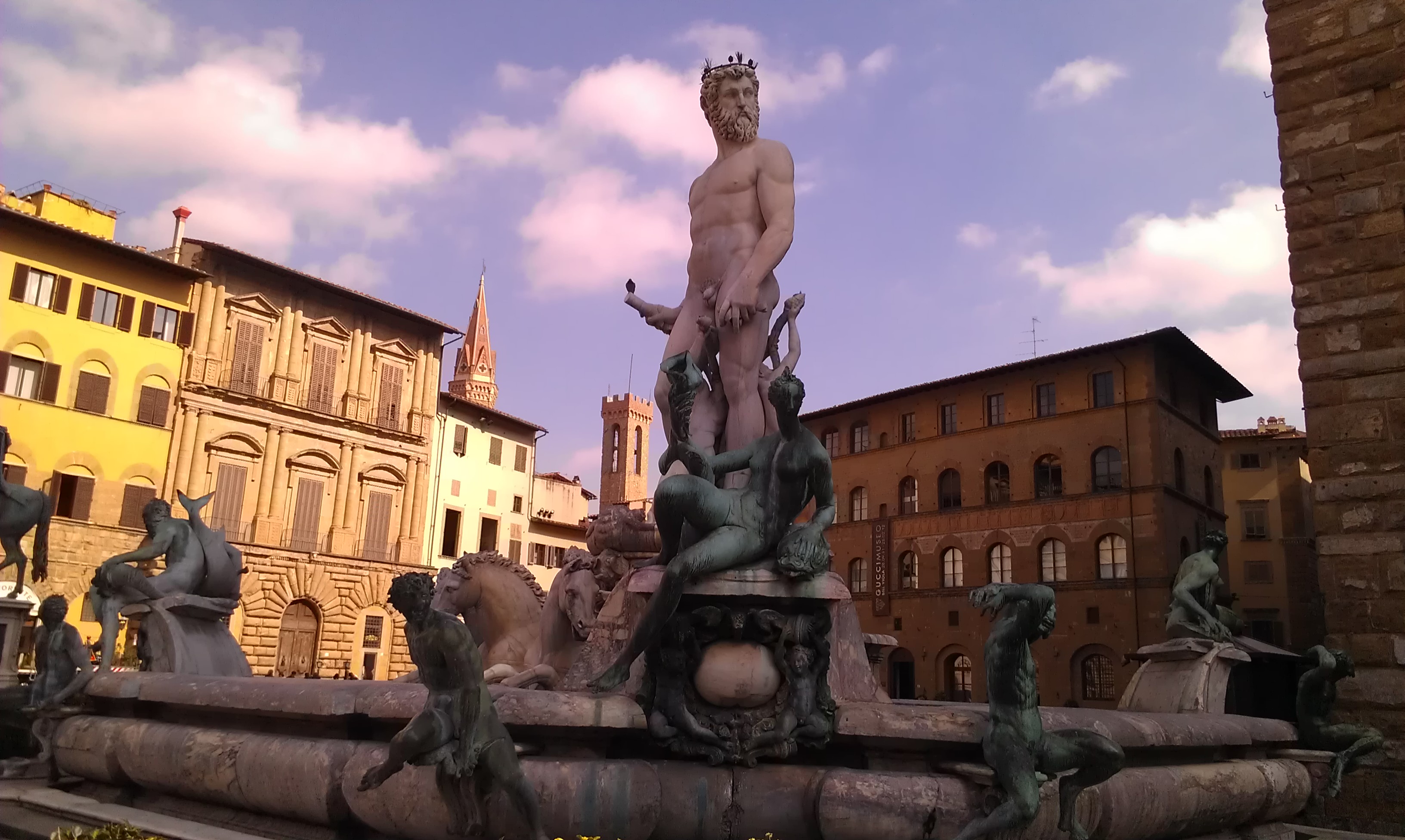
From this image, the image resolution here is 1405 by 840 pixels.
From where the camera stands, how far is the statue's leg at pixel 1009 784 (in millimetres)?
3672

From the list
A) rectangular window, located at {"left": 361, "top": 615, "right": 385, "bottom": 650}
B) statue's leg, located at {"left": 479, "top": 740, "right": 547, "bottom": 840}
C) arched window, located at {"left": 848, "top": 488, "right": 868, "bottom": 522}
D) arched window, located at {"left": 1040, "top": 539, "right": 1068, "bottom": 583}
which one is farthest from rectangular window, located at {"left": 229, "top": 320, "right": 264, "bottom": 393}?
statue's leg, located at {"left": 479, "top": 740, "right": 547, "bottom": 840}

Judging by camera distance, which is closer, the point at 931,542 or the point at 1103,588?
the point at 1103,588

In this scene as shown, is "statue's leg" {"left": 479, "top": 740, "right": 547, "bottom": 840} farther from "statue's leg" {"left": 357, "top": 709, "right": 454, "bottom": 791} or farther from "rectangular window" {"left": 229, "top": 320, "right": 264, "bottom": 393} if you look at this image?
"rectangular window" {"left": 229, "top": 320, "right": 264, "bottom": 393}

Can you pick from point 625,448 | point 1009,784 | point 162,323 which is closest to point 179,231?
point 162,323

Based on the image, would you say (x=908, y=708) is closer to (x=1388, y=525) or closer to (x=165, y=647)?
(x=165, y=647)

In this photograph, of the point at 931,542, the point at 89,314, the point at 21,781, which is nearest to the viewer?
the point at 21,781

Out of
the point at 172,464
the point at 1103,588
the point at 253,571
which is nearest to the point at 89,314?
the point at 172,464

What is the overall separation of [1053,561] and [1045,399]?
19.7ft

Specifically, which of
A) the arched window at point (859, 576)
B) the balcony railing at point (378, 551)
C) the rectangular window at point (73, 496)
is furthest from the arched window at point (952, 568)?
the rectangular window at point (73, 496)

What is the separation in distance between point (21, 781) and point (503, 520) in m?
39.6

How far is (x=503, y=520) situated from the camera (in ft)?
Answer: 148

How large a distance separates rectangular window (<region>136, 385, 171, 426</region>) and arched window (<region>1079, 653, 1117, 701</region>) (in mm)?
31138

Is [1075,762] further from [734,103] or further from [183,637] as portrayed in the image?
[183,637]

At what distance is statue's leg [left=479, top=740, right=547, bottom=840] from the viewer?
3652 mm
